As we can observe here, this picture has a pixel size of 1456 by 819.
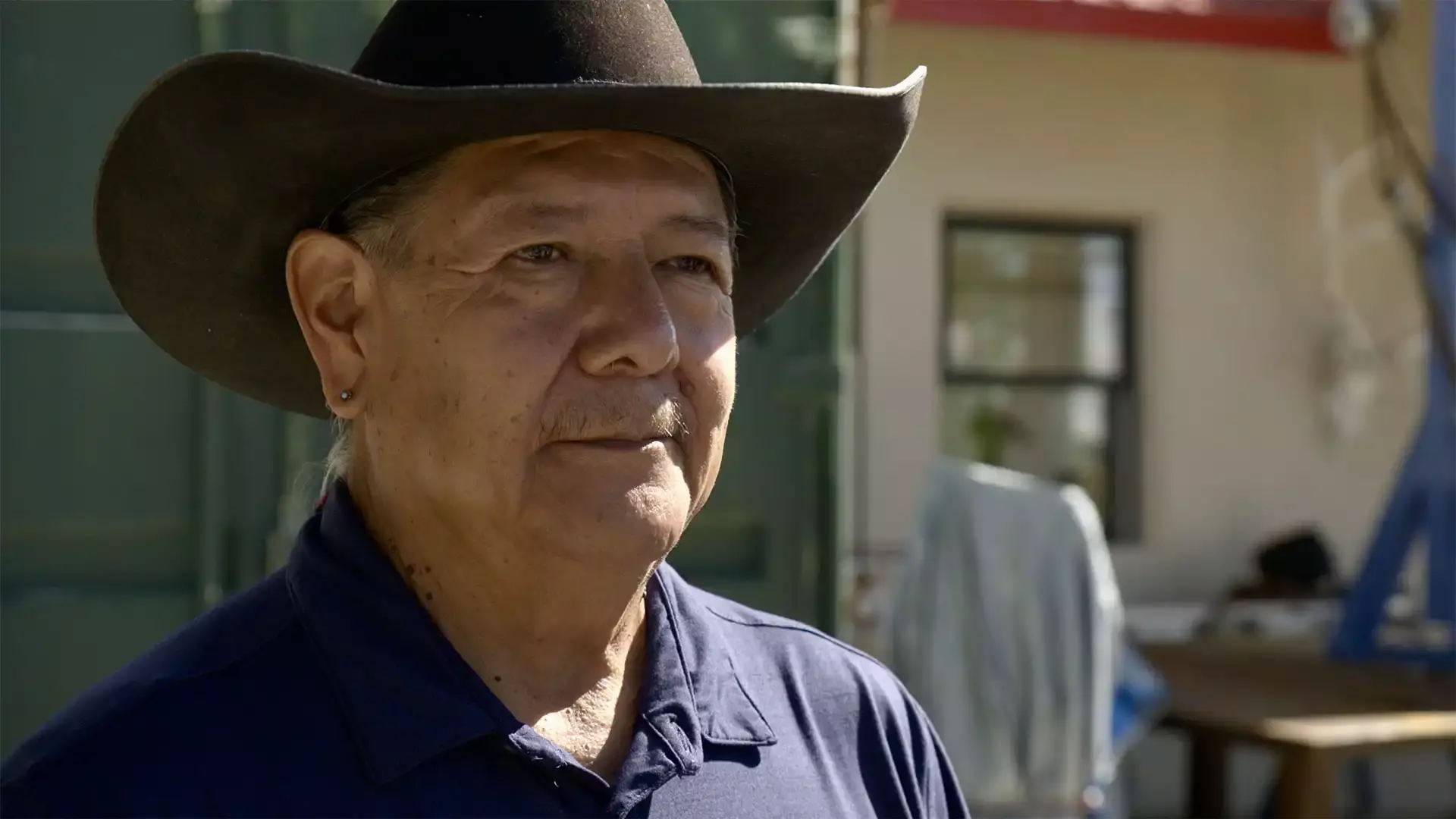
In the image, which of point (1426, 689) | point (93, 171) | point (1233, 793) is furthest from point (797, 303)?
point (1233, 793)

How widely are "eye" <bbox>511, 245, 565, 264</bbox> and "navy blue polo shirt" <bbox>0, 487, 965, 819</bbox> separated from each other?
35 centimetres

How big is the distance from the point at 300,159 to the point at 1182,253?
19.2ft

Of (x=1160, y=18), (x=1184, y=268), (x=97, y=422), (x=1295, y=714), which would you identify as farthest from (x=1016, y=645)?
(x=1184, y=268)

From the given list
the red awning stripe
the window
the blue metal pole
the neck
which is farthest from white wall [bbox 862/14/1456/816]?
the neck

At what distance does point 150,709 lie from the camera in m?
1.35

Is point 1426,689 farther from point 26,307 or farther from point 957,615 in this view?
point 26,307

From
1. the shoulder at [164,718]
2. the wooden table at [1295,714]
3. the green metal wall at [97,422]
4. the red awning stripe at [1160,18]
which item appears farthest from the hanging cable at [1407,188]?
the shoulder at [164,718]

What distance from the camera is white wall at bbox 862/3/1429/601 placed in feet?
20.6

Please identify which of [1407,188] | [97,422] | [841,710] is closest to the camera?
[841,710]

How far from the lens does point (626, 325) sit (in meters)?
1.42


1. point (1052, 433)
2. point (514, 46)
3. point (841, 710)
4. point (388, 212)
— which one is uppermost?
point (514, 46)

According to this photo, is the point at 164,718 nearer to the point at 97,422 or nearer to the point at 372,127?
the point at 372,127

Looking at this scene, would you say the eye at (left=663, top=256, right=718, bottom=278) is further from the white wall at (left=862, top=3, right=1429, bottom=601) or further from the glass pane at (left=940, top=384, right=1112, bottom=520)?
the glass pane at (left=940, top=384, right=1112, bottom=520)

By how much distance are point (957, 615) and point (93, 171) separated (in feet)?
8.01
